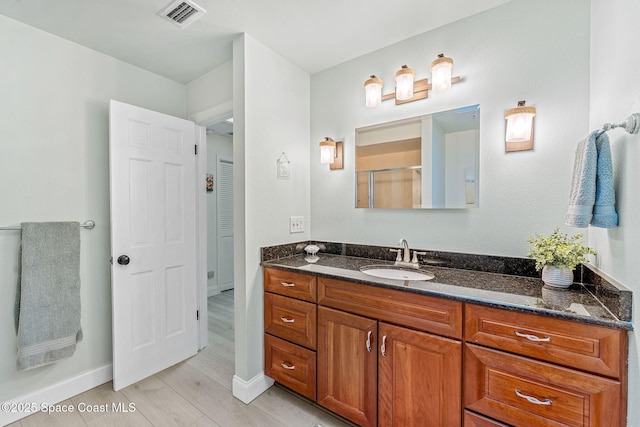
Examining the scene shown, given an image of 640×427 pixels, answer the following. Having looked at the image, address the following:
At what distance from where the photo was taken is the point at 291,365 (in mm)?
1829

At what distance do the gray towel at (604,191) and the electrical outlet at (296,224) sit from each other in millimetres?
1748

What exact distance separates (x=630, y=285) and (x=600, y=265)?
1.16ft

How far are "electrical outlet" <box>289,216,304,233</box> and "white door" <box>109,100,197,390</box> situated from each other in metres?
0.93

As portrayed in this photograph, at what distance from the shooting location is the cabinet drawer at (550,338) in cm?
95

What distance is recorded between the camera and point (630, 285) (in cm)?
95

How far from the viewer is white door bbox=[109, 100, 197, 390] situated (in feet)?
6.54

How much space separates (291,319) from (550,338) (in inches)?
52.6

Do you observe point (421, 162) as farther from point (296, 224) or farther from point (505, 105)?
point (296, 224)

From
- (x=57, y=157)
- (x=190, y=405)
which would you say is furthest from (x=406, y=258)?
(x=57, y=157)

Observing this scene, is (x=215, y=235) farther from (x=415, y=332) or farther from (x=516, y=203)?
(x=516, y=203)

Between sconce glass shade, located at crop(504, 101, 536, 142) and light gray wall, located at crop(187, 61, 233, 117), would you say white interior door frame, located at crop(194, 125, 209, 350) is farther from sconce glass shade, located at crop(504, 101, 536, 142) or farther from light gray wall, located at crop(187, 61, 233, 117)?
sconce glass shade, located at crop(504, 101, 536, 142)

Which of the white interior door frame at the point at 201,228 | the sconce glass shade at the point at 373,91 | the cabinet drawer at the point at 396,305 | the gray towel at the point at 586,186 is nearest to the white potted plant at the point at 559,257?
the gray towel at the point at 586,186

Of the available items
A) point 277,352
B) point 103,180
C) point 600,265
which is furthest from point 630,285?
point 103,180

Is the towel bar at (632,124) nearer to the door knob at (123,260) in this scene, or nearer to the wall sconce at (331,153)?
the wall sconce at (331,153)
